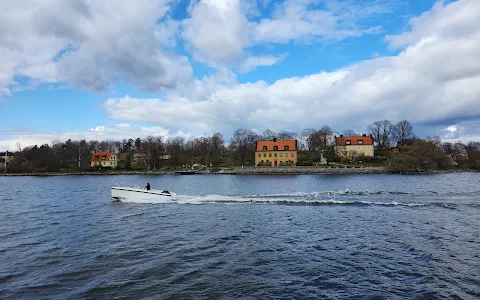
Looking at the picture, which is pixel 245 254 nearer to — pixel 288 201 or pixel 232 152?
pixel 288 201

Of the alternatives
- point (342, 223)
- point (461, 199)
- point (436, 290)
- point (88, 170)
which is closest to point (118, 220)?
point (342, 223)

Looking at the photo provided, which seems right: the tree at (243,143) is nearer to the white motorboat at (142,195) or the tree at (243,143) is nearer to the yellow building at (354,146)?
the yellow building at (354,146)

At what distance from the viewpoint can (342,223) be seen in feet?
66.9

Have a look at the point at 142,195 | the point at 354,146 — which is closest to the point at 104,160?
the point at 354,146

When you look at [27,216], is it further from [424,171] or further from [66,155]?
[66,155]

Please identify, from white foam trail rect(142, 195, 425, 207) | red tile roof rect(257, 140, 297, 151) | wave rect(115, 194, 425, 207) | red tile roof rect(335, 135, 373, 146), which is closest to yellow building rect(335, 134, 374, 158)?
red tile roof rect(335, 135, 373, 146)

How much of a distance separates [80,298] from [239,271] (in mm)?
5246

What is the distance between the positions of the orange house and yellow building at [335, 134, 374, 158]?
55.1ft

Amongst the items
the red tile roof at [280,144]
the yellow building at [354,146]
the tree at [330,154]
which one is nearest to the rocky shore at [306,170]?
the red tile roof at [280,144]

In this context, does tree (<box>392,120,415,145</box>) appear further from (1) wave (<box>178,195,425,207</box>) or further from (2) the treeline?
(1) wave (<box>178,195,425,207</box>)

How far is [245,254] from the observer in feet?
46.3

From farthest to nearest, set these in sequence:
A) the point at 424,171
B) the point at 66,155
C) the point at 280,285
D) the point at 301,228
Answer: the point at 66,155 → the point at 424,171 → the point at 301,228 → the point at 280,285

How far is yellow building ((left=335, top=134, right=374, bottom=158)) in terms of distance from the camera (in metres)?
112

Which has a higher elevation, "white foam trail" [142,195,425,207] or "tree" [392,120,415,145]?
"tree" [392,120,415,145]
